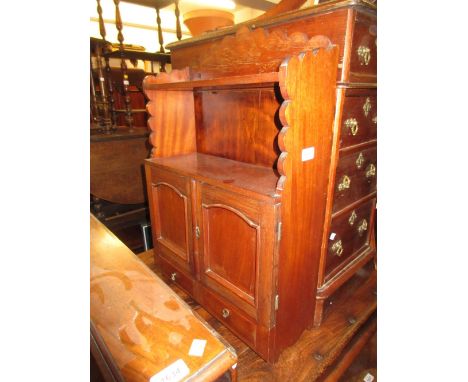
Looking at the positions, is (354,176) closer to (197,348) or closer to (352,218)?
(352,218)

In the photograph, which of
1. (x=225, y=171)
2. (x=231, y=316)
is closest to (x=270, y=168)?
(x=225, y=171)

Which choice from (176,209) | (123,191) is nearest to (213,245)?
(176,209)

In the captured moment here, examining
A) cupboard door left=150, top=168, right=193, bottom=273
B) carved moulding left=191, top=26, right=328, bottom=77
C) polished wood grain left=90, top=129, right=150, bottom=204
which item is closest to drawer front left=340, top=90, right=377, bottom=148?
carved moulding left=191, top=26, right=328, bottom=77

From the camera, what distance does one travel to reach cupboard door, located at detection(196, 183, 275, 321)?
0.96 m

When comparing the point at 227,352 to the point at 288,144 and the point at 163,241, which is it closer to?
the point at 288,144

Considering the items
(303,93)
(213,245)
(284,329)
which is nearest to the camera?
(303,93)

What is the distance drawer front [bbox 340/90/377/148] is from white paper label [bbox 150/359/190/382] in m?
0.92

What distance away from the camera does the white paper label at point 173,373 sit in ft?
2.11

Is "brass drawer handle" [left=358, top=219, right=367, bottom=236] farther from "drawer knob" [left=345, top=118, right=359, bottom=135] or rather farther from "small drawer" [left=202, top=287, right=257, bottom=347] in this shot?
"small drawer" [left=202, top=287, right=257, bottom=347]

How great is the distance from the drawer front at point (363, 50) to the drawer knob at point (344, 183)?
387 millimetres

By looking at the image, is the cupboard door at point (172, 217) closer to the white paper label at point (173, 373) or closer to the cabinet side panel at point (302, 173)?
the cabinet side panel at point (302, 173)

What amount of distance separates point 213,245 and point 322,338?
64 cm

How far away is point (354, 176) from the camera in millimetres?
1260
